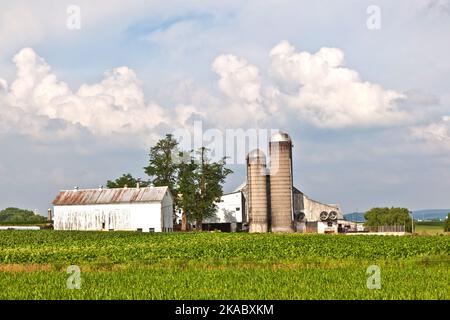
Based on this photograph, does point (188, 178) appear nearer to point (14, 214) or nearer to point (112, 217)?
point (112, 217)

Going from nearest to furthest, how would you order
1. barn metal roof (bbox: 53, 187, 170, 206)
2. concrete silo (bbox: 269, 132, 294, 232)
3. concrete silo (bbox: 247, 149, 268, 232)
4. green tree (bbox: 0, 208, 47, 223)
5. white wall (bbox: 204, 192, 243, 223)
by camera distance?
1. barn metal roof (bbox: 53, 187, 170, 206)
2. concrete silo (bbox: 269, 132, 294, 232)
3. concrete silo (bbox: 247, 149, 268, 232)
4. white wall (bbox: 204, 192, 243, 223)
5. green tree (bbox: 0, 208, 47, 223)

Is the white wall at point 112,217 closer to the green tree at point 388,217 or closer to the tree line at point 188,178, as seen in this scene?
the tree line at point 188,178

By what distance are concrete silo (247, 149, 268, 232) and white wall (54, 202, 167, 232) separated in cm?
1120

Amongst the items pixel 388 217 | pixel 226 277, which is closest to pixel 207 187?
pixel 388 217

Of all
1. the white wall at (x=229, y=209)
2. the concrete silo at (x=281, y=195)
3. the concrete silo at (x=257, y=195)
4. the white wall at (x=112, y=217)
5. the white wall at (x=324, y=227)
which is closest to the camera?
the white wall at (x=112, y=217)

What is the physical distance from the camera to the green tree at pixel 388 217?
109m

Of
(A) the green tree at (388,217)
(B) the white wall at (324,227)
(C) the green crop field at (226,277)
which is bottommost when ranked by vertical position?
(C) the green crop field at (226,277)

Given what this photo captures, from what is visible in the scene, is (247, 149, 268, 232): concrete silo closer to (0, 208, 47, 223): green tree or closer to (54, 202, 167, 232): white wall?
(54, 202, 167, 232): white wall

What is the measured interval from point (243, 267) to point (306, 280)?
700 cm

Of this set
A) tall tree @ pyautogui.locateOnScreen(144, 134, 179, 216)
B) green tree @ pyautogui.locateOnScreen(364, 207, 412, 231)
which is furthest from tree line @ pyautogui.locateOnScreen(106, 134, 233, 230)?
green tree @ pyautogui.locateOnScreen(364, 207, 412, 231)

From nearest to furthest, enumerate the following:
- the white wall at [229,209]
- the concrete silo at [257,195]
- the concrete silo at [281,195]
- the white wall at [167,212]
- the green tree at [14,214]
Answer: the concrete silo at [281,195] < the white wall at [167,212] < the concrete silo at [257,195] < the white wall at [229,209] < the green tree at [14,214]

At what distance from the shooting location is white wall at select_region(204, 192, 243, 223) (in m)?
91.3

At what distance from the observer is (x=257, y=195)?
81375mm

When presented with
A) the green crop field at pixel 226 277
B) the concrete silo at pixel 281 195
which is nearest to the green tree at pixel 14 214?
the concrete silo at pixel 281 195
